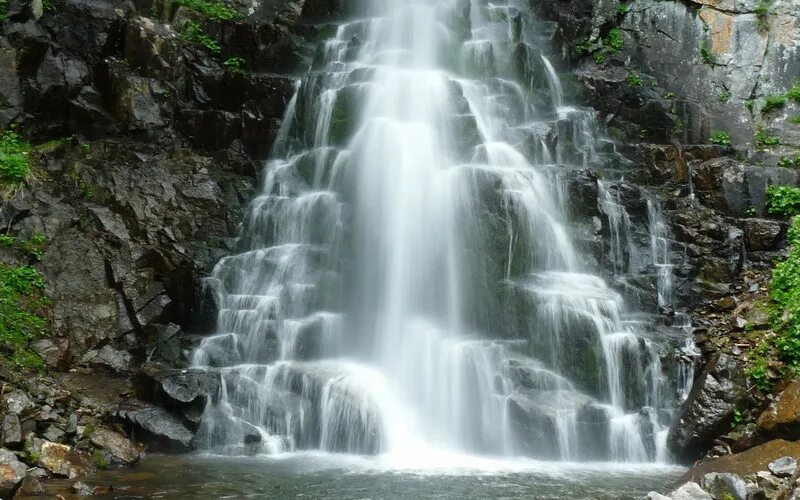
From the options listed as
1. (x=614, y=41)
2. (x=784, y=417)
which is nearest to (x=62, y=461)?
(x=784, y=417)

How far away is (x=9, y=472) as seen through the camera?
7.79 meters

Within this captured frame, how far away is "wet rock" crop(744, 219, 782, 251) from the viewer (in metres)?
15.6

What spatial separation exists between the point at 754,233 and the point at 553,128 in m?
5.95

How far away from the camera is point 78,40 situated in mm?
17891

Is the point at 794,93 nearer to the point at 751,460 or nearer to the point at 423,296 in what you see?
the point at 423,296

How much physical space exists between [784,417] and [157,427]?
9826 millimetres

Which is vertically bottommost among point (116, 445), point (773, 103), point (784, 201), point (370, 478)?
point (370, 478)

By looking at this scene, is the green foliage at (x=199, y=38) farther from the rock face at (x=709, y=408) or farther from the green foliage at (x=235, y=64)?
the rock face at (x=709, y=408)

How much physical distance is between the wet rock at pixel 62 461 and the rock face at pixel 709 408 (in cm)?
919

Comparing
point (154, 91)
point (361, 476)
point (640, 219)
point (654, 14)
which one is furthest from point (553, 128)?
point (361, 476)

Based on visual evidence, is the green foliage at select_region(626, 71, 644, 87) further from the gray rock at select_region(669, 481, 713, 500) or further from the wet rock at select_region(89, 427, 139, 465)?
the wet rock at select_region(89, 427, 139, 465)

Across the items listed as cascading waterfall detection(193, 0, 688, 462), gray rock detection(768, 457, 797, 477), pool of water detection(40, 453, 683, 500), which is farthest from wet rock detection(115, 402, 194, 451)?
gray rock detection(768, 457, 797, 477)

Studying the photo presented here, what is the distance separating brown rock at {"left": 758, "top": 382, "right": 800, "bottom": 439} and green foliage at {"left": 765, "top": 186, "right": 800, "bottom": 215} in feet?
24.8

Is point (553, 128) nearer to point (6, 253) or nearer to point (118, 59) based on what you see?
point (118, 59)
